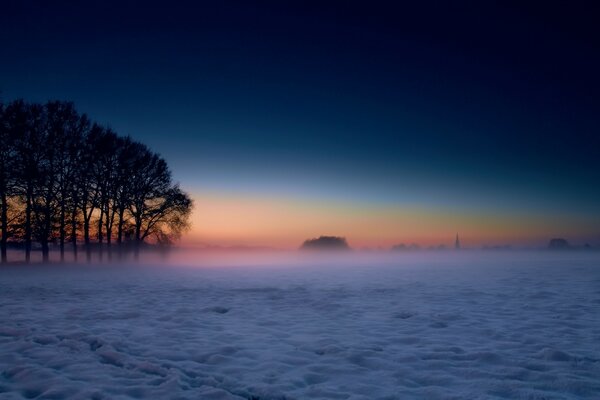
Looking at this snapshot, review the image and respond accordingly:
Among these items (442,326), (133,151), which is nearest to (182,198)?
(133,151)

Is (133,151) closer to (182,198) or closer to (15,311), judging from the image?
(182,198)

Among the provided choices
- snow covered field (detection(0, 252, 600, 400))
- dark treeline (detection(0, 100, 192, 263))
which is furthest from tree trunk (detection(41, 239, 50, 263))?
snow covered field (detection(0, 252, 600, 400))

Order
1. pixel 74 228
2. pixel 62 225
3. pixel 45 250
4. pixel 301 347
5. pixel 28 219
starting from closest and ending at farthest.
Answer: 1. pixel 301 347
2. pixel 28 219
3. pixel 45 250
4. pixel 62 225
5. pixel 74 228

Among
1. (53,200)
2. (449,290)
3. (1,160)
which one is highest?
(1,160)

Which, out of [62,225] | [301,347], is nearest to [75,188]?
[62,225]

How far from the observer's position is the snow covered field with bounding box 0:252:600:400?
533cm

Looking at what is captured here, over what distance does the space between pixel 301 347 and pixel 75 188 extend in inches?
1253

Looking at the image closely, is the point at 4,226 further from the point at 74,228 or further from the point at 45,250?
the point at 74,228

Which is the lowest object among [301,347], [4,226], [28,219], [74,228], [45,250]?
[301,347]

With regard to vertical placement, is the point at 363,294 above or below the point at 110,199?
below

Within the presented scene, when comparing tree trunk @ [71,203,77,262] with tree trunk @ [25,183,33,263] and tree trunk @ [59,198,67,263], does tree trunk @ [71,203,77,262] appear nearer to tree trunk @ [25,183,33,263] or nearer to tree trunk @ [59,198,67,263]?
tree trunk @ [59,198,67,263]

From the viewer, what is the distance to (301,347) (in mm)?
7461

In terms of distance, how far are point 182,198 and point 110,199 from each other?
7.07 m

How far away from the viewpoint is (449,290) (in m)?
15.9
